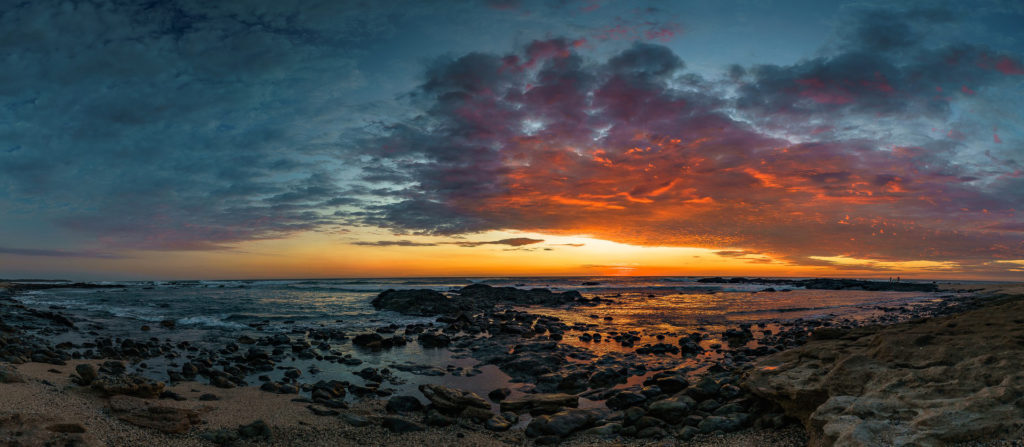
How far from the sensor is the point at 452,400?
37.2 ft

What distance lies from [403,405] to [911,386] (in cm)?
1020

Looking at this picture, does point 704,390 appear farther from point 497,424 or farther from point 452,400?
point 452,400

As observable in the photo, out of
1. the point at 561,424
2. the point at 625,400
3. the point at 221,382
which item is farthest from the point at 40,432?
the point at 625,400

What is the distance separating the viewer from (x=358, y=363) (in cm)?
1741

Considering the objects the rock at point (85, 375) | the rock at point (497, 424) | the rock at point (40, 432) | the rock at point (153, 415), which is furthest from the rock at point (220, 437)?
the rock at point (85, 375)

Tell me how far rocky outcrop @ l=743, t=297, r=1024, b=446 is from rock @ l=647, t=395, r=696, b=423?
142 cm

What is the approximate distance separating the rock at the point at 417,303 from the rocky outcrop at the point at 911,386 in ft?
99.7

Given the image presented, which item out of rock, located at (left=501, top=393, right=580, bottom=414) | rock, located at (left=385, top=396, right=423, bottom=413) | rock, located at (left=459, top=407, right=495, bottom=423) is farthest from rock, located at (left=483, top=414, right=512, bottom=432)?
rock, located at (left=385, top=396, right=423, bottom=413)

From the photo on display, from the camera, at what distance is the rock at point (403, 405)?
1129cm

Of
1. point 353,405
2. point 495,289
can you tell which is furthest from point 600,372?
point 495,289

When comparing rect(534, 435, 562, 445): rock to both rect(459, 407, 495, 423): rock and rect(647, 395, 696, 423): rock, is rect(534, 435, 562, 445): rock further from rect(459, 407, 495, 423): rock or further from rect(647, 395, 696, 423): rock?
rect(647, 395, 696, 423): rock

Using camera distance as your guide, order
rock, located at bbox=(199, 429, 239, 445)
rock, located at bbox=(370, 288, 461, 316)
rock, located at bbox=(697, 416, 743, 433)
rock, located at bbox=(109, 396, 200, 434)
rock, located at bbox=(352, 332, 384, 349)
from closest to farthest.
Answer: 1. rock, located at bbox=(199, 429, 239, 445)
2. rock, located at bbox=(109, 396, 200, 434)
3. rock, located at bbox=(697, 416, 743, 433)
4. rock, located at bbox=(352, 332, 384, 349)
5. rock, located at bbox=(370, 288, 461, 316)

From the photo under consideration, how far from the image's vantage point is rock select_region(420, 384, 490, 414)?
36.7 ft

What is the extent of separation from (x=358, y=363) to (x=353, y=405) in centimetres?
589
